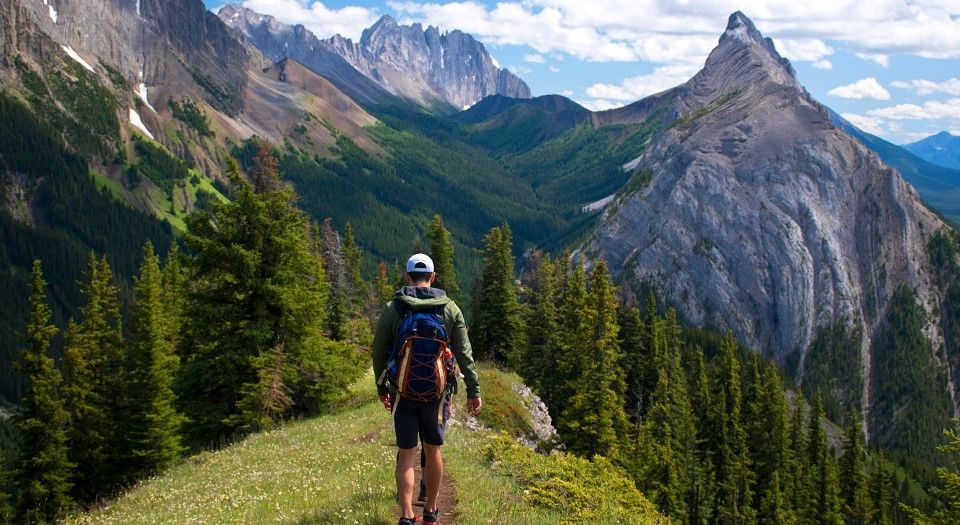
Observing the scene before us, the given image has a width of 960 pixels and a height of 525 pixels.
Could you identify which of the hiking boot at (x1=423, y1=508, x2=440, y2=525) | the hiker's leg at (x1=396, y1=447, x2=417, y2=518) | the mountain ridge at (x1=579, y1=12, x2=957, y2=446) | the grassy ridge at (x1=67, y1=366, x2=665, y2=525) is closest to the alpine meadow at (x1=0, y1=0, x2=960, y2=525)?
the grassy ridge at (x1=67, y1=366, x2=665, y2=525)

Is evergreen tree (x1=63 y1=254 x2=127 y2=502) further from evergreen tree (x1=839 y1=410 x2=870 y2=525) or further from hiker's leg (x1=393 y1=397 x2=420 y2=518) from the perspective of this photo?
evergreen tree (x1=839 y1=410 x2=870 y2=525)

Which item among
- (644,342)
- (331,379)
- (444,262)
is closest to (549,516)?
(331,379)

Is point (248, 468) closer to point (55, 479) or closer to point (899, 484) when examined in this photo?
point (55, 479)

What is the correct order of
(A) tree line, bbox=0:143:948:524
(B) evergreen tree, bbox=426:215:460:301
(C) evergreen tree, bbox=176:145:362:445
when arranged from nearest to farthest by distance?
(C) evergreen tree, bbox=176:145:362:445 < (A) tree line, bbox=0:143:948:524 < (B) evergreen tree, bbox=426:215:460:301

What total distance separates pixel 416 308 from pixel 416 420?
159 centimetres

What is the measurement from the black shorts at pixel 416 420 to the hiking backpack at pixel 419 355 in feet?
0.61

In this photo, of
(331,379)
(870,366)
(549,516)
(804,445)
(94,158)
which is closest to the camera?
(549,516)

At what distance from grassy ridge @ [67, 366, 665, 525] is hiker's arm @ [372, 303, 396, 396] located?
94.3 inches

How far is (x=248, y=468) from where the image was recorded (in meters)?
15.4

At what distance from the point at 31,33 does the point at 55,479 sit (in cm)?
18296

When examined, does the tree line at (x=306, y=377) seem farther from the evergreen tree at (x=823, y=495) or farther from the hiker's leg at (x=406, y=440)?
the hiker's leg at (x=406, y=440)

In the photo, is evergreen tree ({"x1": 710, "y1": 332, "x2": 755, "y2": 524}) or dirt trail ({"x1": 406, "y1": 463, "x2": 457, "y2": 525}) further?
evergreen tree ({"x1": 710, "y1": 332, "x2": 755, "y2": 524})

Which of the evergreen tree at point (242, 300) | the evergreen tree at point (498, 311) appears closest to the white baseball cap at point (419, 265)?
the evergreen tree at point (242, 300)

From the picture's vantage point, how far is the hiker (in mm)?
8375
